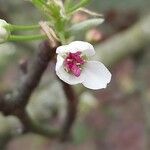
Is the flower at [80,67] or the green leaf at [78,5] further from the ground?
the green leaf at [78,5]

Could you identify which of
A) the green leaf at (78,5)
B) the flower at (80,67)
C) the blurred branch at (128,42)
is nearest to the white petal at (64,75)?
the flower at (80,67)

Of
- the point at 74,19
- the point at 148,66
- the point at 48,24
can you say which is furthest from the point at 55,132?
the point at 148,66

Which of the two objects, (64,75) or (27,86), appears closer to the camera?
(64,75)

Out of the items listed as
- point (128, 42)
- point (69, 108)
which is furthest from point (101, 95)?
point (69, 108)

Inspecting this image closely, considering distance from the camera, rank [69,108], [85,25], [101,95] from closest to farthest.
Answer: [85,25] → [69,108] → [101,95]

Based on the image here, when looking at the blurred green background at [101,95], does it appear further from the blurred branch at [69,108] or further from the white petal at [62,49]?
the white petal at [62,49]

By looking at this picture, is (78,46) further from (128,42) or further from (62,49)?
(128,42)
